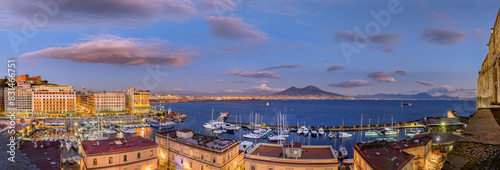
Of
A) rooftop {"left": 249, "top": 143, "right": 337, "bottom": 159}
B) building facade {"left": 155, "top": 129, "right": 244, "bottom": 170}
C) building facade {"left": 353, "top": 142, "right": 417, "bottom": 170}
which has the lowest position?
building facade {"left": 155, "top": 129, "right": 244, "bottom": 170}

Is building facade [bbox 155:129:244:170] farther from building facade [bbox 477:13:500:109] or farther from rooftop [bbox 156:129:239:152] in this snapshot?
building facade [bbox 477:13:500:109]

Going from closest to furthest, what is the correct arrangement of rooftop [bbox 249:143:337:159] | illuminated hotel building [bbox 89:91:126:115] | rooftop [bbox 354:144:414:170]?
rooftop [bbox 354:144:414:170]
rooftop [bbox 249:143:337:159]
illuminated hotel building [bbox 89:91:126:115]

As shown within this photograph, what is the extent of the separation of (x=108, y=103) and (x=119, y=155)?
79.5 meters

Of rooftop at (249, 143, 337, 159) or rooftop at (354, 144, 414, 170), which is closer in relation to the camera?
rooftop at (354, 144, 414, 170)

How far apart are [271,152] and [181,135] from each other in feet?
35.4

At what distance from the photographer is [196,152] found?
22.5 m

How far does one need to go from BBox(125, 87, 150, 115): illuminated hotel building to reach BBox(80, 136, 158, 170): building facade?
247 ft

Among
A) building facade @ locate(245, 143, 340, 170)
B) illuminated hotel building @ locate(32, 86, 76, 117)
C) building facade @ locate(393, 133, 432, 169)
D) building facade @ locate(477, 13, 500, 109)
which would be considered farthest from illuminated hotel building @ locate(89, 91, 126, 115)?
building facade @ locate(477, 13, 500, 109)

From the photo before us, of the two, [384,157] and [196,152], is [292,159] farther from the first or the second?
[196,152]

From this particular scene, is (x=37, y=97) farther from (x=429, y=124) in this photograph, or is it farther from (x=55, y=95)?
(x=429, y=124)

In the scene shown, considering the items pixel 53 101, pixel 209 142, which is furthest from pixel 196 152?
pixel 53 101

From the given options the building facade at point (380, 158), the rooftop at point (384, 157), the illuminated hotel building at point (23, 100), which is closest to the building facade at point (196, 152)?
the building facade at point (380, 158)

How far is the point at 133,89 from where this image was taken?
9750 cm

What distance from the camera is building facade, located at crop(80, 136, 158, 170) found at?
19.6 meters
